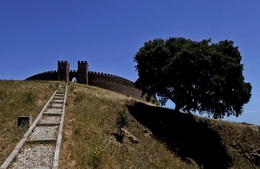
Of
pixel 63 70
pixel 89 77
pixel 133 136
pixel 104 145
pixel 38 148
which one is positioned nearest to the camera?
pixel 38 148

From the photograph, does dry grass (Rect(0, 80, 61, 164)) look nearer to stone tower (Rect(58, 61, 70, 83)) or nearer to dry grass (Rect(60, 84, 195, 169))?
dry grass (Rect(60, 84, 195, 169))

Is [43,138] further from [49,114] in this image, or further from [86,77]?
[86,77]

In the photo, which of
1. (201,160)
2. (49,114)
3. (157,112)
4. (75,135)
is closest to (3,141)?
(75,135)

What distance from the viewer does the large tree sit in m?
20.1

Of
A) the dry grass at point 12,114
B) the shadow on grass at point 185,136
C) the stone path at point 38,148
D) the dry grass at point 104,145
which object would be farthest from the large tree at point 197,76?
the stone path at point 38,148

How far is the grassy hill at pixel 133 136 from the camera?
743cm

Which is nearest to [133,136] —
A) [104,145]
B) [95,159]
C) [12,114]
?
[104,145]

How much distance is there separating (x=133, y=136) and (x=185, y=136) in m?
6.17

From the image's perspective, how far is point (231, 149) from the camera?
780 inches

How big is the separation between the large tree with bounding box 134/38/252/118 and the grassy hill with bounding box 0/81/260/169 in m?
1.80

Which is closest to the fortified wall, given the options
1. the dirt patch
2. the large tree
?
the large tree

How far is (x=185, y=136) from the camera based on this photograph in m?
18.6

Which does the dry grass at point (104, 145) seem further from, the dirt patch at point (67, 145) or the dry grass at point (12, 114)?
the dry grass at point (12, 114)

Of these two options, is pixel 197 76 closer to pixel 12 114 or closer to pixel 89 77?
pixel 12 114
